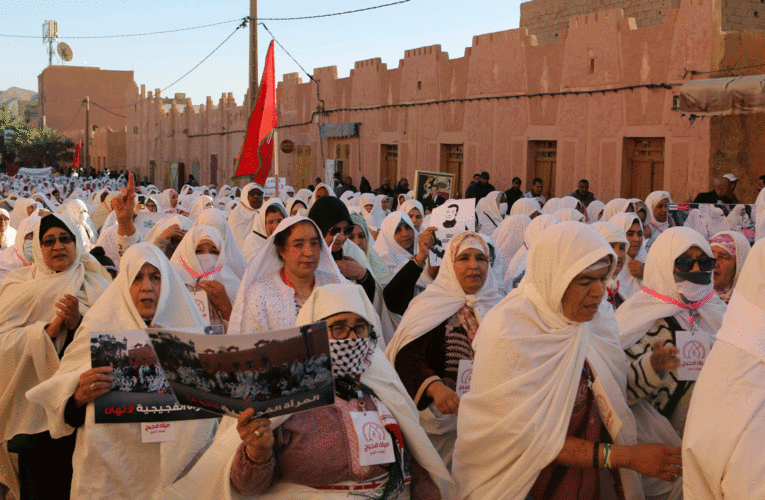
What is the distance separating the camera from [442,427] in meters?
4.05

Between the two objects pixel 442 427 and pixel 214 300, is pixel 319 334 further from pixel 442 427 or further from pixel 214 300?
pixel 214 300

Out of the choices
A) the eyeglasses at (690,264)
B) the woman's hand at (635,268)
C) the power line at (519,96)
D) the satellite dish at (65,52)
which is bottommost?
the woman's hand at (635,268)

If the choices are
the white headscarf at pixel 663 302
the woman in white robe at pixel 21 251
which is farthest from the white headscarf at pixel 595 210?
the white headscarf at pixel 663 302

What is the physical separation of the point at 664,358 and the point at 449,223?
7.63 feet

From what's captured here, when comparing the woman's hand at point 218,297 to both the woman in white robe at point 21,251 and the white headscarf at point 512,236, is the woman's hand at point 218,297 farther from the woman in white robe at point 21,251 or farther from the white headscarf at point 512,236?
the white headscarf at point 512,236

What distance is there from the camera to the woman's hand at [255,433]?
2561 mm

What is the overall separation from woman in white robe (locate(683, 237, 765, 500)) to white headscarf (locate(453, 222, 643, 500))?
49 cm

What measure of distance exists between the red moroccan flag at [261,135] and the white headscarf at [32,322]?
6.10 meters

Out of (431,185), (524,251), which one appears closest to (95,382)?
(524,251)

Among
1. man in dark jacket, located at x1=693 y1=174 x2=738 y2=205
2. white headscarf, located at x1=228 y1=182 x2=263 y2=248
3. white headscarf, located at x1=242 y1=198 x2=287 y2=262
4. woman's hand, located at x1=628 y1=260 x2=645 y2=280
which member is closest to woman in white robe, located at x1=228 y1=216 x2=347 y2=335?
woman's hand, located at x1=628 y1=260 x2=645 y2=280

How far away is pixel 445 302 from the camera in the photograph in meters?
4.21

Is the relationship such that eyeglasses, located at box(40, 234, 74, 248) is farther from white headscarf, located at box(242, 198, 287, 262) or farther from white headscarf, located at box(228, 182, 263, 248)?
white headscarf, located at box(228, 182, 263, 248)

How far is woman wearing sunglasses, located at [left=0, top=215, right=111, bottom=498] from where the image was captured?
13.6 feet

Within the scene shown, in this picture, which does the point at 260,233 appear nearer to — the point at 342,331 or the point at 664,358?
the point at 342,331
